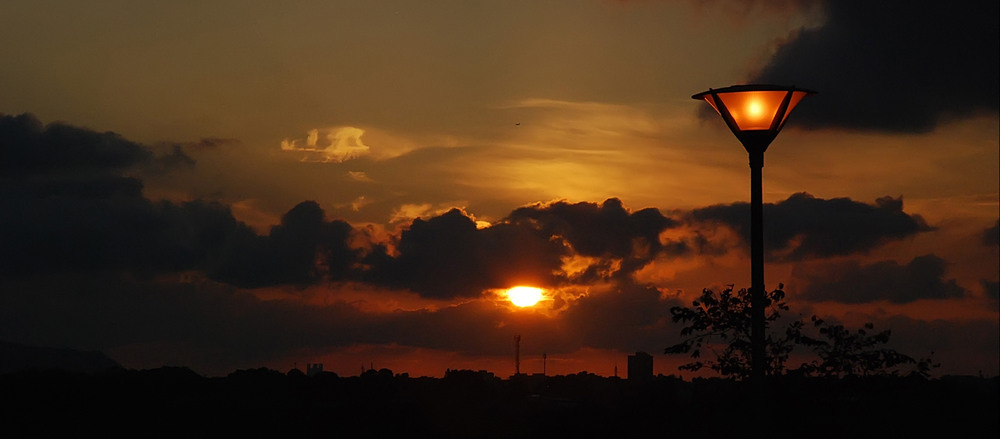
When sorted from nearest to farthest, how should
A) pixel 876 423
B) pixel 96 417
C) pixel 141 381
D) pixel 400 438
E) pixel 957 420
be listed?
pixel 876 423 → pixel 957 420 → pixel 400 438 → pixel 96 417 → pixel 141 381

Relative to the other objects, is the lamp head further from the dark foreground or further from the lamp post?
the dark foreground

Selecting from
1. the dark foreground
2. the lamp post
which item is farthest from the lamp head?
the dark foreground

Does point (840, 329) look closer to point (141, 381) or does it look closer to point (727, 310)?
point (727, 310)

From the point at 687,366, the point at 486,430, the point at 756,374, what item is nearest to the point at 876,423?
the point at 687,366

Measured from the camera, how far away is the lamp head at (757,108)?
51.0ft

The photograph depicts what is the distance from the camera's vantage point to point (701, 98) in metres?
16.2

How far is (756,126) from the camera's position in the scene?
1566 centimetres

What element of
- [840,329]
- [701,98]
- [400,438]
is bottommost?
[400,438]

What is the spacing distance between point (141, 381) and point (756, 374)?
23518 millimetres

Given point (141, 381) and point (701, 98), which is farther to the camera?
point (141, 381)

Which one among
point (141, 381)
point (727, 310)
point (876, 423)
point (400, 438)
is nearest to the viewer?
point (727, 310)

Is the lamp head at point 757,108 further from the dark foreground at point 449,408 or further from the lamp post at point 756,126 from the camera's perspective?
the dark foreground at point 449,408

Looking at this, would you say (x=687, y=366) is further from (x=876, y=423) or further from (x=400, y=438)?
(x=400, y=438)

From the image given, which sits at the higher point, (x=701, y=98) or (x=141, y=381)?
(x=701, y=98)
